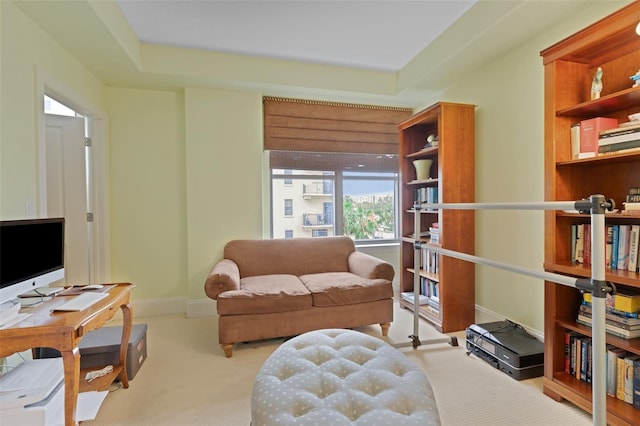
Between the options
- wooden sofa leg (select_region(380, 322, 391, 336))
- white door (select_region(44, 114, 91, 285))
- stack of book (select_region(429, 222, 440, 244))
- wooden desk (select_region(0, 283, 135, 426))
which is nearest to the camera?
wooden desk (select_region(0, 283, 135, 426))

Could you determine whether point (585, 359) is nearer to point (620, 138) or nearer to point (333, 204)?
point (620, 138)

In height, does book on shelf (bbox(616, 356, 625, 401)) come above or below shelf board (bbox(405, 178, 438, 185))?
below

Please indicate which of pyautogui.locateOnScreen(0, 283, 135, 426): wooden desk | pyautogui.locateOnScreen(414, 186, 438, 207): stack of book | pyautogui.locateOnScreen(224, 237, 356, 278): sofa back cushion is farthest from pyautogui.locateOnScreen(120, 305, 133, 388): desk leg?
pyautogui.locateOnScreen(414, 186, 438, 207): stack of book

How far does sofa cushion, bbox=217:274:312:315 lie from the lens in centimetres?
236

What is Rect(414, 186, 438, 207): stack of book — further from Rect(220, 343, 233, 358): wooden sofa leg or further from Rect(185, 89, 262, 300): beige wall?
Rect(220, 343, 233, 358): wooden sofa leg

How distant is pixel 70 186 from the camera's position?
115 inches

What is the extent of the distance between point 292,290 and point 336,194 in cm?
164

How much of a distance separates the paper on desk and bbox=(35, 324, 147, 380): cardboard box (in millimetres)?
256

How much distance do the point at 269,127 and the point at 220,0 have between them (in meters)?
1.38

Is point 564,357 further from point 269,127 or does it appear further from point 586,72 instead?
point 269,127

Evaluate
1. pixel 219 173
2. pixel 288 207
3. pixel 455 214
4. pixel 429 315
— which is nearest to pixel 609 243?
pixel 455 214

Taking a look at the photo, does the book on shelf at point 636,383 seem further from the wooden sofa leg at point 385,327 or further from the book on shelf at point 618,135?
the wooden sofa leg at point 385,327

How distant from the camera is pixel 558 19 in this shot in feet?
6.88

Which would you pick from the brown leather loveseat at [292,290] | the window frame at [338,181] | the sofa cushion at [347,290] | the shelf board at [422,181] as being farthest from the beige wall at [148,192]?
the shelf board at [422,181]
